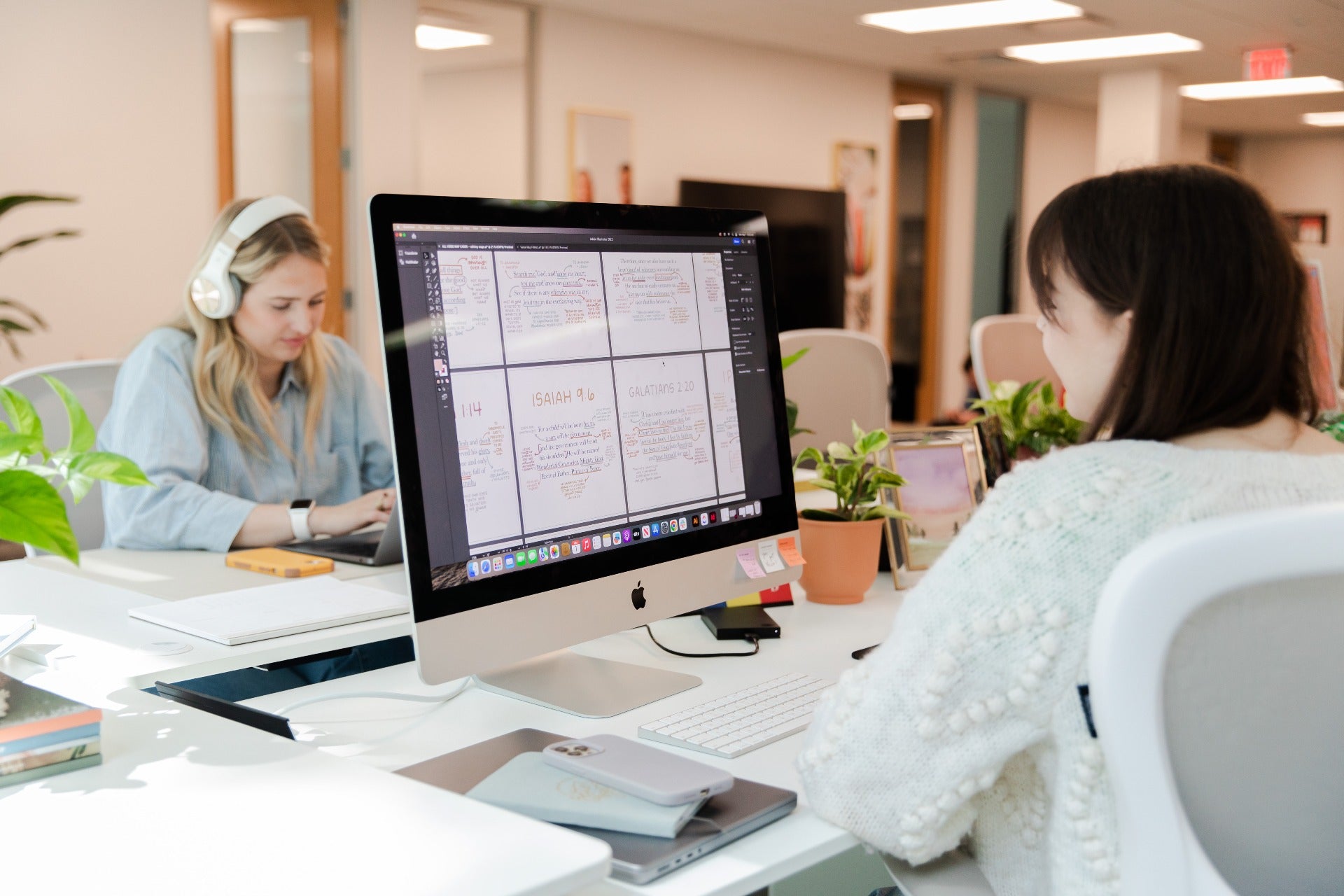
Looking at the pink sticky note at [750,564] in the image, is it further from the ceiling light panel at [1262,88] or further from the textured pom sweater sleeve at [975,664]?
the ceiling light panel at [1262,88]

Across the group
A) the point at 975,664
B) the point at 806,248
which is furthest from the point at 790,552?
the point at 806,248

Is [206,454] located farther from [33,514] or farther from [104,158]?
[104,158]

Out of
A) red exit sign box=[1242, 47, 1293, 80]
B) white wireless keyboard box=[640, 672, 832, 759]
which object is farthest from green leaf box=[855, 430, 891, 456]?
red exit sign box=[1242, 47, 1293, 80]

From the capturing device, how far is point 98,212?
4398mm

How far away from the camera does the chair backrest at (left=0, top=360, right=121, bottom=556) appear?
1.97 meters

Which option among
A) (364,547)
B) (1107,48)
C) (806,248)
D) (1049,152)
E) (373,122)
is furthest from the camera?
(1049,152)

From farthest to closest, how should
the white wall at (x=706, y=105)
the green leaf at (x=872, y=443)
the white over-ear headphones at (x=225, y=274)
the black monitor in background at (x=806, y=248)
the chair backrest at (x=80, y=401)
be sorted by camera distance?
1. the black monitor in background at (x=806, y=248)
2. the white wall at (x=706, y=105)
3. the white over-ear headphones at (x=225, y=274)
4. the chair backrest at (x=80, y=401)
5. the green leaf at (x=872, y=443)

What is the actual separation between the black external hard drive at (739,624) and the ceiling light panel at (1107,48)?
20.4 ft

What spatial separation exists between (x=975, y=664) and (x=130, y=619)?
0.96 metres

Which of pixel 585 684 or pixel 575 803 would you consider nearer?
pixel 575 803

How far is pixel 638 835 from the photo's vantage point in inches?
33.0

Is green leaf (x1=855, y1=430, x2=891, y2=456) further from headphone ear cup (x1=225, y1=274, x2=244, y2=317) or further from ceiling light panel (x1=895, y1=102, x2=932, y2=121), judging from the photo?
ceiling light panel (x1=895, y1=102, x2=932, y2=121)

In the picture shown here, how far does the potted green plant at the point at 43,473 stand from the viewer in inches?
32.9

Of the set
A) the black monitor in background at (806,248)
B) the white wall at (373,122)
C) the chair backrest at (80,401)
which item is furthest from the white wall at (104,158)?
the black monitor in background at (806,248)
